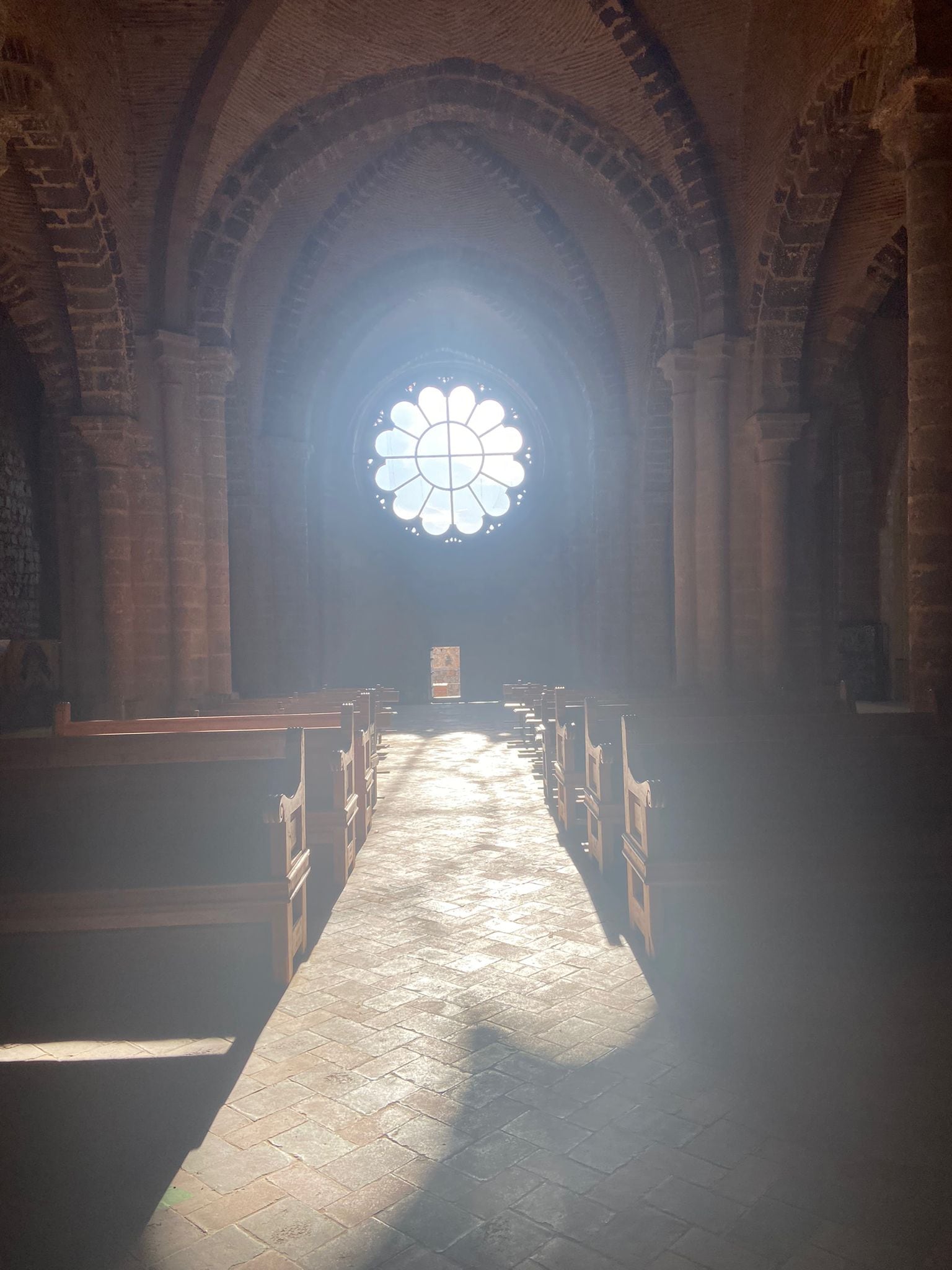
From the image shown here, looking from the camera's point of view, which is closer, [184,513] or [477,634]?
[184,513]

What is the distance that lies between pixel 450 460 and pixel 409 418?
132 centimetres

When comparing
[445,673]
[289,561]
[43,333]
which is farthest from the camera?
[445,673]

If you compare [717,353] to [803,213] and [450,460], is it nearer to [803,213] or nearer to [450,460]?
[803,213]

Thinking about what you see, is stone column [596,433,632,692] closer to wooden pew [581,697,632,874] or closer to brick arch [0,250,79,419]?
brick arch [0,250,79,419]

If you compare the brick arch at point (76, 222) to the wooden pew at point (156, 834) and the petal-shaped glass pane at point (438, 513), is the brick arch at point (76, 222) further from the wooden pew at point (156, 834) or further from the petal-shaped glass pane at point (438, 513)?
the petal-shaped glass pane at point (438, 513)

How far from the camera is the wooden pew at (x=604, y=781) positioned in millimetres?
5945

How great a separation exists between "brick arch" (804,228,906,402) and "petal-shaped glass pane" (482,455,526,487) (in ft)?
40.3

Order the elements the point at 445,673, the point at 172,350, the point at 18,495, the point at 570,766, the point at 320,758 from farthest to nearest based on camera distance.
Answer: the point at 445,673 → the point at 18,495 → the point at 172,350 → the point at 570,766 → the point at 320,758

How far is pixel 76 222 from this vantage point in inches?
364

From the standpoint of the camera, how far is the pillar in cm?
1612

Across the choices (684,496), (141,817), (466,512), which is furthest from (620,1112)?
(466,512)

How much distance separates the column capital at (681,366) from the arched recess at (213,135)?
19cm

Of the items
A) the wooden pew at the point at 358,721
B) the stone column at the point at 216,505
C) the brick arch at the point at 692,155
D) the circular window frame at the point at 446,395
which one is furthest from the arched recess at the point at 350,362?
the wooden pew at the point at 358,721

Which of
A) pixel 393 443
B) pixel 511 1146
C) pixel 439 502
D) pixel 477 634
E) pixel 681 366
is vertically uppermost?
pixel 393 443
